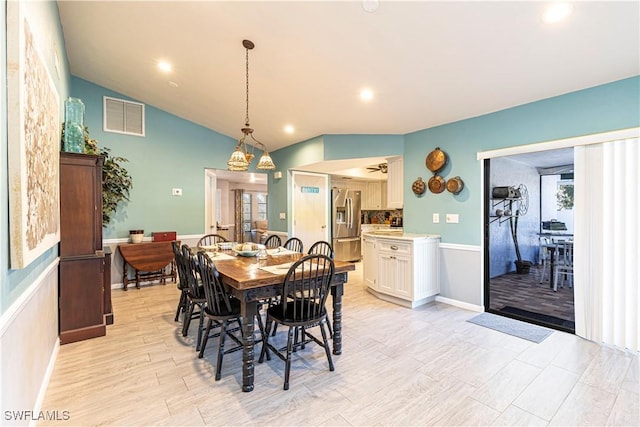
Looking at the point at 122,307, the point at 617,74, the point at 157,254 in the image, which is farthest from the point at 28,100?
the point at 617,74

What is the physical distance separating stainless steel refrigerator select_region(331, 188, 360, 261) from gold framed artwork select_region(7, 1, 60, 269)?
512 cm

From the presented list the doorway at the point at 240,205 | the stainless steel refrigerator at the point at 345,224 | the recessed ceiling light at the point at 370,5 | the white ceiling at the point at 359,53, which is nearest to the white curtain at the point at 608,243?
the white ceiling at the point at 359,53

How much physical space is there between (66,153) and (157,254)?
7.60 feet

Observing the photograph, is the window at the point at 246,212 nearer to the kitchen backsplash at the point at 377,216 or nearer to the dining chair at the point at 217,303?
the kitchen backsplash at the point at 377,216

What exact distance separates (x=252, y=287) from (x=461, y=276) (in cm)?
291

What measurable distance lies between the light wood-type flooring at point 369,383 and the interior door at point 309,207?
306cm

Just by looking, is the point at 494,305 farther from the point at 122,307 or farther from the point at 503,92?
the point at 122,307

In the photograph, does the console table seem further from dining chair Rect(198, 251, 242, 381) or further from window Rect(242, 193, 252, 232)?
window Rect(242, 193, 252, 232)

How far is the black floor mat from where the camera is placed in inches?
126

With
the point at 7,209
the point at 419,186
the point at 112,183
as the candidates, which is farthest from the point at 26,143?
the point at 419,186

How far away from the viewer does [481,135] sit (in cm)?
359

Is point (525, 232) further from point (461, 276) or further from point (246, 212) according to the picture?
point (246, 212)

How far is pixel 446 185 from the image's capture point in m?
3.93

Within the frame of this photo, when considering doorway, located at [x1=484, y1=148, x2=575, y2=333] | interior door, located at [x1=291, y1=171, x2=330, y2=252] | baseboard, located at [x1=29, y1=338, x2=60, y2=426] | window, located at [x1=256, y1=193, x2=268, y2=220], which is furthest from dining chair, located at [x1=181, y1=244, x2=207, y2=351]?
window, located at [x1=256, y1=193, x2=268, y2=220]
